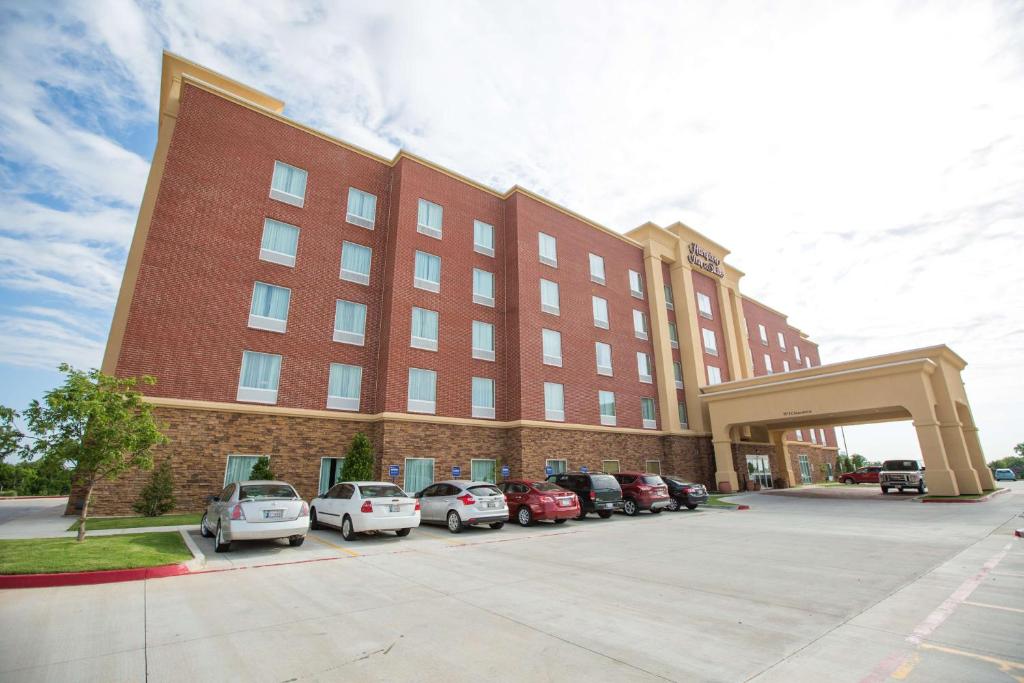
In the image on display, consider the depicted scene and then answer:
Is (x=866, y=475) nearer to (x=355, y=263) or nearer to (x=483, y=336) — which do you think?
(x=483, y=336)

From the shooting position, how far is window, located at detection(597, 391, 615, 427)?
30.0m

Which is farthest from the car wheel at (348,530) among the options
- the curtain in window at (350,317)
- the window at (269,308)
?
the curtain in window at (350,317)

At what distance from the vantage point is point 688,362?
3638 centimetres

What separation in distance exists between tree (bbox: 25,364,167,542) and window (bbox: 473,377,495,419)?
1513 cm

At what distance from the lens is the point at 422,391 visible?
2352 cm

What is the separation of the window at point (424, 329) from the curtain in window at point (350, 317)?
2473mm

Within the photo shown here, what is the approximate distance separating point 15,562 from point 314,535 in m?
6.80

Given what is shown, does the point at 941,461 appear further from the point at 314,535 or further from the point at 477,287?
the point at 314,535

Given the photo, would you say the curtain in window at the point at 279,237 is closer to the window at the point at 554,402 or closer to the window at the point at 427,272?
the window at the point at 427,272

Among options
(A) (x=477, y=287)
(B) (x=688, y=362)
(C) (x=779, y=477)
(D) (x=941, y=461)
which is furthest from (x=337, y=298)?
(C) (x=779, y=477)

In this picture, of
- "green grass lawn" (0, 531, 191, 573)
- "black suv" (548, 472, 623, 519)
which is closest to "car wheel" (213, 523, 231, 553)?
"green grass lawn" (0, 531, 191, 573)

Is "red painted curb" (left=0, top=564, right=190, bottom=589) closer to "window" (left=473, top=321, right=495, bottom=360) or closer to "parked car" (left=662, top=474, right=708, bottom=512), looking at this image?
"window" (left=473, top=321, right=495, bottom=360)

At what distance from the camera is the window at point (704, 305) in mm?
39781

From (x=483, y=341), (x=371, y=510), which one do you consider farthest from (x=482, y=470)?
(x=371, y=510)
